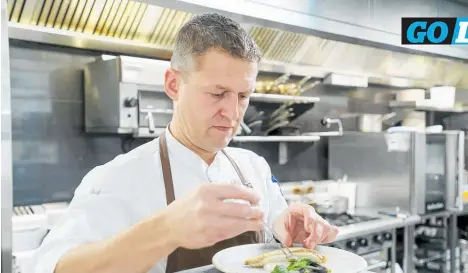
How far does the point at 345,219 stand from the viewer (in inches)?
154

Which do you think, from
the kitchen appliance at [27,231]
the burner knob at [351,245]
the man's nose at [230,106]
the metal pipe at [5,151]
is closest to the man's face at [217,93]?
the man's nose at [230,106]

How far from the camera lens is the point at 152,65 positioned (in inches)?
127

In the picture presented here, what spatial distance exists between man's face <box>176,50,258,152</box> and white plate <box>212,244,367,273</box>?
1.08 ft

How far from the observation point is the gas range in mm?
3779

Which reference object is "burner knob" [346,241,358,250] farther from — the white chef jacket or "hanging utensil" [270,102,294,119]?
the white chef jacket

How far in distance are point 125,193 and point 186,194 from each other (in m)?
0.45

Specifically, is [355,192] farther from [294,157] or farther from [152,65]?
[152,65]

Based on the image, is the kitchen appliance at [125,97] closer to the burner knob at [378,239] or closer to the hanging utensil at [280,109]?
the hanging utensil at [280,109]

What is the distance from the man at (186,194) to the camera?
35.8 inches

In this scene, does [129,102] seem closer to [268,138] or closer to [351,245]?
[268,138]

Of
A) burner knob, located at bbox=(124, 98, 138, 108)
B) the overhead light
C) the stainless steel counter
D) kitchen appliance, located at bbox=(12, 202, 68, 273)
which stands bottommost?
the stainless steel counter

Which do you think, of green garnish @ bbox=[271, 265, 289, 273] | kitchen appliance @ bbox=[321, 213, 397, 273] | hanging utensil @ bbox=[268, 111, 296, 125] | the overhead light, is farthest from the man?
the overhead light

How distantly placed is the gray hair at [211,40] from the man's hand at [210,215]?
535 millimetres

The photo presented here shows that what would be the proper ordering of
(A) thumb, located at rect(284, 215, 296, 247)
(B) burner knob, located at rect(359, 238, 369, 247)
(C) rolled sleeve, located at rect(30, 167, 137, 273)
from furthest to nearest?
(B) burner knob, located at rect(359, 238, 369, 247), (A) thumb, located at rect(284, 215, 296, 247), (C) rolled sleeve, located at rect(30, 167, 137, 273)
